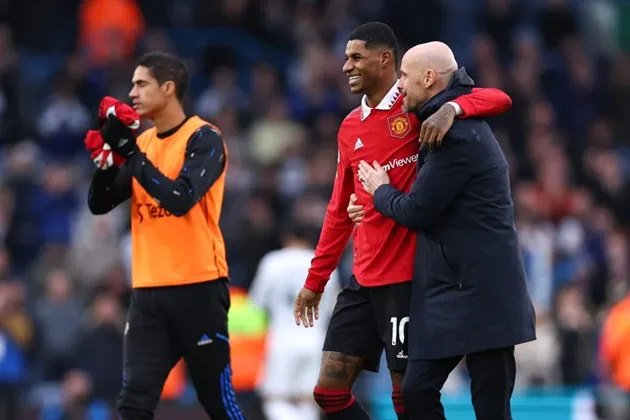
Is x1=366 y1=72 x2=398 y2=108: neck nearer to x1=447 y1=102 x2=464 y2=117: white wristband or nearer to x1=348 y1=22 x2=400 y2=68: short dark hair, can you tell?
x1=348 y1=22 x2=400 y2=68: short dark hair

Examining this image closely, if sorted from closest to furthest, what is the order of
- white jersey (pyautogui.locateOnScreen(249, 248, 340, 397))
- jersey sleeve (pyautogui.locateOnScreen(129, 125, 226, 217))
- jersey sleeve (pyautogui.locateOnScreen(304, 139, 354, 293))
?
jersey sleeve (pyautogui.locateOnScreen(304, 139, 354, 293))
jersey sleeve (pyautogui.locateOnScreen(129, 125, 226, 217))
white jersey (pyautogui.locateOnScreen(249, 248, 340, 397))

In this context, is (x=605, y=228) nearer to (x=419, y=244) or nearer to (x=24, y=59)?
(x=24, y=59)

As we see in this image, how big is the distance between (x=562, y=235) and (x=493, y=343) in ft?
30.4

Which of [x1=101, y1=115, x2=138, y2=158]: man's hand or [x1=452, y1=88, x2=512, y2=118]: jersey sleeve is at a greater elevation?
[x1=452, y1=88, x2=512, y2=118]: jersey sleeve

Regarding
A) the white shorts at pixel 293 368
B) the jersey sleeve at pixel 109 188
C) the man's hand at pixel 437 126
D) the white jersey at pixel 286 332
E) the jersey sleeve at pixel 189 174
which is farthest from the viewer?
the white shorts at pixel 293 368

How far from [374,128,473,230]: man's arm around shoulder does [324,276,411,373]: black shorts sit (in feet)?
1.71

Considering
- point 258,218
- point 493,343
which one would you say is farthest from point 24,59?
point 493,343

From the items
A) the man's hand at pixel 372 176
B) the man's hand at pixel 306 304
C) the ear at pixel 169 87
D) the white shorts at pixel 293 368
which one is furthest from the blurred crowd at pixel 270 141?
the man's hand at pixel 372 176

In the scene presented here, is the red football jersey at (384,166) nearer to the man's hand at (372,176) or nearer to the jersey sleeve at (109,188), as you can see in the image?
the man's hand at (372,176)

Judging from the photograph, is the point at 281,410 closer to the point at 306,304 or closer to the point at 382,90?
the point at 306,304

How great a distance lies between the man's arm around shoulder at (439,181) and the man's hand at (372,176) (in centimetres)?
30

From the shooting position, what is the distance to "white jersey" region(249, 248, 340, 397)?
44.0 feet

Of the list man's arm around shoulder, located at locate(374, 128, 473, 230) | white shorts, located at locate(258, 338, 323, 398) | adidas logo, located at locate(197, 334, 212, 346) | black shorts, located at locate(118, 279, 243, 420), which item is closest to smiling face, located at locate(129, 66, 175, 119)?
black shorts, located at locate(118, 279, 243, 420)

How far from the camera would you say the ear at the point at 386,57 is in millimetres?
7793
